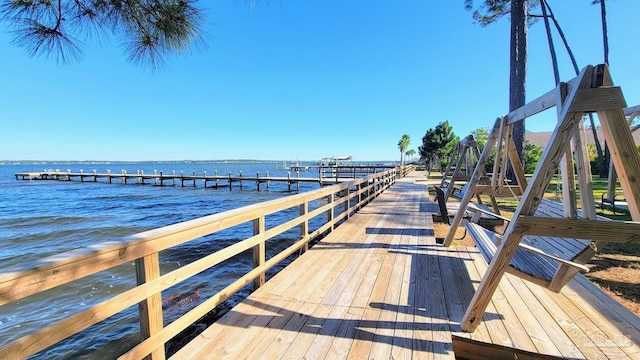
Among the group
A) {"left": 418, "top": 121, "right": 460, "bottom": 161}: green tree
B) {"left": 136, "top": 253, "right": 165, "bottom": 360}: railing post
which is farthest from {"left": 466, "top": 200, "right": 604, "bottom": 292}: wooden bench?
{"left": 418, "top": 121, "right": 460, "bottom": 161}: green tree

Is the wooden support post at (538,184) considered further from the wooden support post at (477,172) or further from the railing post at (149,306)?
the railing post at (149,306)

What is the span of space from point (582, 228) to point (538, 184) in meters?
0.33

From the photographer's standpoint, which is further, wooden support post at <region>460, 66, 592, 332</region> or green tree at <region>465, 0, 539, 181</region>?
green tree at <region>465, 0, 539, 181</region>

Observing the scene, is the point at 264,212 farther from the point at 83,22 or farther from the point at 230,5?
the point at 83,22

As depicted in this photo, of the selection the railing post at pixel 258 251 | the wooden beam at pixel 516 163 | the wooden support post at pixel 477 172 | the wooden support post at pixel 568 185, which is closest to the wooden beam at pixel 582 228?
the wooden support post at pixel 568 185

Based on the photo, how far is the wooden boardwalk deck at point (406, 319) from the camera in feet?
5.73

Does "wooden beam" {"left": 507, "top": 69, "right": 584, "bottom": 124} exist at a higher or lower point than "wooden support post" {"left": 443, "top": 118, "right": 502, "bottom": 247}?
higher

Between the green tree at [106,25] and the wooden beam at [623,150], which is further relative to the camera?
the green tree at [106,25]

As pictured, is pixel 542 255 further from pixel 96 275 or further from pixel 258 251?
pixel 96 275

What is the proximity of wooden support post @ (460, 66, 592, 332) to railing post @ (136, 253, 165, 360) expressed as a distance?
1.95 meters

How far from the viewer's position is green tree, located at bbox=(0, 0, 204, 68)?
2465 millimetres

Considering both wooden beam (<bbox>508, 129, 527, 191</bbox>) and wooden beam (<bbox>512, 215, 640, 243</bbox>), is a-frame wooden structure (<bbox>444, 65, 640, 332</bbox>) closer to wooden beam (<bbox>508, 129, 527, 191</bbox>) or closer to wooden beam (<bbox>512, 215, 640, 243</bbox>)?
wooden beam (<bbox>512, 215, 640, 243</bbox>)

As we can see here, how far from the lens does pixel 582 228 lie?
62.7 inches

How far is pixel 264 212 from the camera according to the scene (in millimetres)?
2689
